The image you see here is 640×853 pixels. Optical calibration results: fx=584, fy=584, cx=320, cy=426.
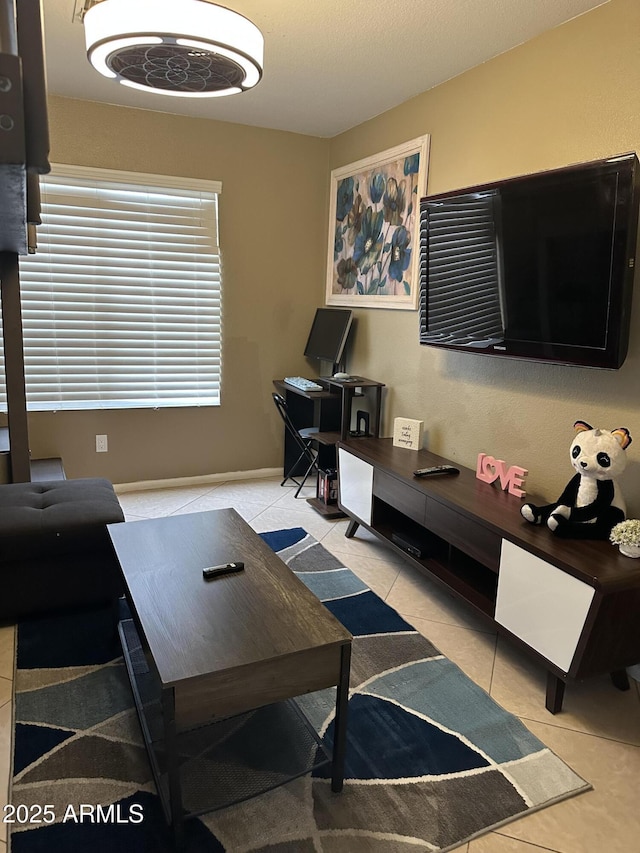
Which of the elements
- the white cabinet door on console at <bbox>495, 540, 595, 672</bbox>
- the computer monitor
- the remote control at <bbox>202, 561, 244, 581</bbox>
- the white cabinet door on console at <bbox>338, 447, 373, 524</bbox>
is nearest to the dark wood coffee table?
the remote control at <bbox>202, 561, 244, 581</bbox>

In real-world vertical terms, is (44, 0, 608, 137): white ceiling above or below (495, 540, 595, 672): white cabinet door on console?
above

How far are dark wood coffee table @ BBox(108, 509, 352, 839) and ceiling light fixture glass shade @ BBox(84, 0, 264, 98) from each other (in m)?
1.70

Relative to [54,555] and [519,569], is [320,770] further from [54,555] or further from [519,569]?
[54,555]

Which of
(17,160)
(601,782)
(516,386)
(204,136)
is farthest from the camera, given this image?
(204,136)

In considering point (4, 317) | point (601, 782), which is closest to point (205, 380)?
point (4, 317)

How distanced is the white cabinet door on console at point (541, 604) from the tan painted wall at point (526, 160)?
52cm

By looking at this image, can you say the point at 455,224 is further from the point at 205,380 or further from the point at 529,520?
the point at 205,380

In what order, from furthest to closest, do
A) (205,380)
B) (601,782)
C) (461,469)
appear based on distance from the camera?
(205,380) → (461,469) → (601,782)

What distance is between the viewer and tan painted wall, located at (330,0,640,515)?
87.8 inches

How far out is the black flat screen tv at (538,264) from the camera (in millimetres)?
2082

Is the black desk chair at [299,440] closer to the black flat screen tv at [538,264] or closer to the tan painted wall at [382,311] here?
the tan painted wall at [382,311]

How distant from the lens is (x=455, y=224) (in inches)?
110

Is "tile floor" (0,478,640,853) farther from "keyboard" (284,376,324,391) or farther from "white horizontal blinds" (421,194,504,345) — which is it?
"white horizontal blinds" (421,194,504,345)

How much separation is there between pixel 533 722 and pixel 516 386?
1436mm
